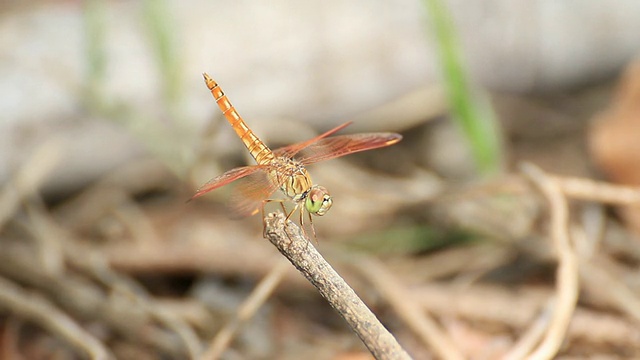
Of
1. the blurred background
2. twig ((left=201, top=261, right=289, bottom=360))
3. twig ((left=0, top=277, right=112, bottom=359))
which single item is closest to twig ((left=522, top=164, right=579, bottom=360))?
the blurred background

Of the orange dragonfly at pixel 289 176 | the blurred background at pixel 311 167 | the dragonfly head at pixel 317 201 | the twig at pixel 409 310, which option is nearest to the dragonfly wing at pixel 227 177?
the orange dragonfly at pixel 289 176

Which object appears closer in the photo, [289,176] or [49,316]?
[289,176]

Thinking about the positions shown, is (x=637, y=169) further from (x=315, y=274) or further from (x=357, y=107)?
(x=315, y=274)

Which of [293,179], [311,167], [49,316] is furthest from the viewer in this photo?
[311,167]

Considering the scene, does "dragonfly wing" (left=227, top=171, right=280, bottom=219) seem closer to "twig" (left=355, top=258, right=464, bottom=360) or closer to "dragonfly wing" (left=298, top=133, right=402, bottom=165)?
"dragonfly wing" (left=298, top=133, right=402, bottom=165)

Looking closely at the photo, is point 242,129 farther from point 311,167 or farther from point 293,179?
point 311,167

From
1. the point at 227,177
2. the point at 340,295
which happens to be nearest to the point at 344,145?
the point at 227,177

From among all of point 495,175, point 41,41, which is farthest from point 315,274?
point 41,41
